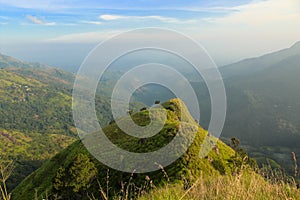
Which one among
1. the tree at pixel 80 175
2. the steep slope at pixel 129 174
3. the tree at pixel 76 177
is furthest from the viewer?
the tree at pixel 76 177

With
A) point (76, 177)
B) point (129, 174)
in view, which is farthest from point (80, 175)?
point (129, 174)

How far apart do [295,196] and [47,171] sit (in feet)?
223

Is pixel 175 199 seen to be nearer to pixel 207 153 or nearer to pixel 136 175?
pixel 136 175

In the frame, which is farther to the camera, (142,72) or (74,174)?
(74,174)

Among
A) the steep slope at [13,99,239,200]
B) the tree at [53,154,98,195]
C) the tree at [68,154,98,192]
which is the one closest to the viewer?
the steep slope at [13,99,239,200]

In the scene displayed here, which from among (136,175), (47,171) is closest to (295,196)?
(136,175)

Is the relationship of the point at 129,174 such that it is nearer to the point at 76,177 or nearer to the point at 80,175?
the point at 80,175

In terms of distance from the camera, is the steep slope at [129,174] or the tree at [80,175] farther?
the tree at [80,175]

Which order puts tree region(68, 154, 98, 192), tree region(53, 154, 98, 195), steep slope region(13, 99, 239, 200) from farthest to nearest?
tree region(53, 154, 98, 195) < tree region(68, 154, 98, 192) < steep slope region(13, 99, 239, 200)

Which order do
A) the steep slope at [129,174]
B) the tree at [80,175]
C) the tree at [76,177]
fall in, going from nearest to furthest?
the steep slope at [129,174] < the tree at [80,175] < the tree at [76,177]

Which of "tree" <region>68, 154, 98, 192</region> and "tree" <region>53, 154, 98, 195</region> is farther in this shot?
"tree" <region>53, 154, 98, 195</region>

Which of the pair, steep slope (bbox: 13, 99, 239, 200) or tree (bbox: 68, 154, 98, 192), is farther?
tree (bbox: 68, 154, 98, 192)

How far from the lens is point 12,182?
12912cm

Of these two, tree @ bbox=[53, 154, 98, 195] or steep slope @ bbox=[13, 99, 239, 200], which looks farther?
tree @ bbox=[53, 154, 98, 195]
